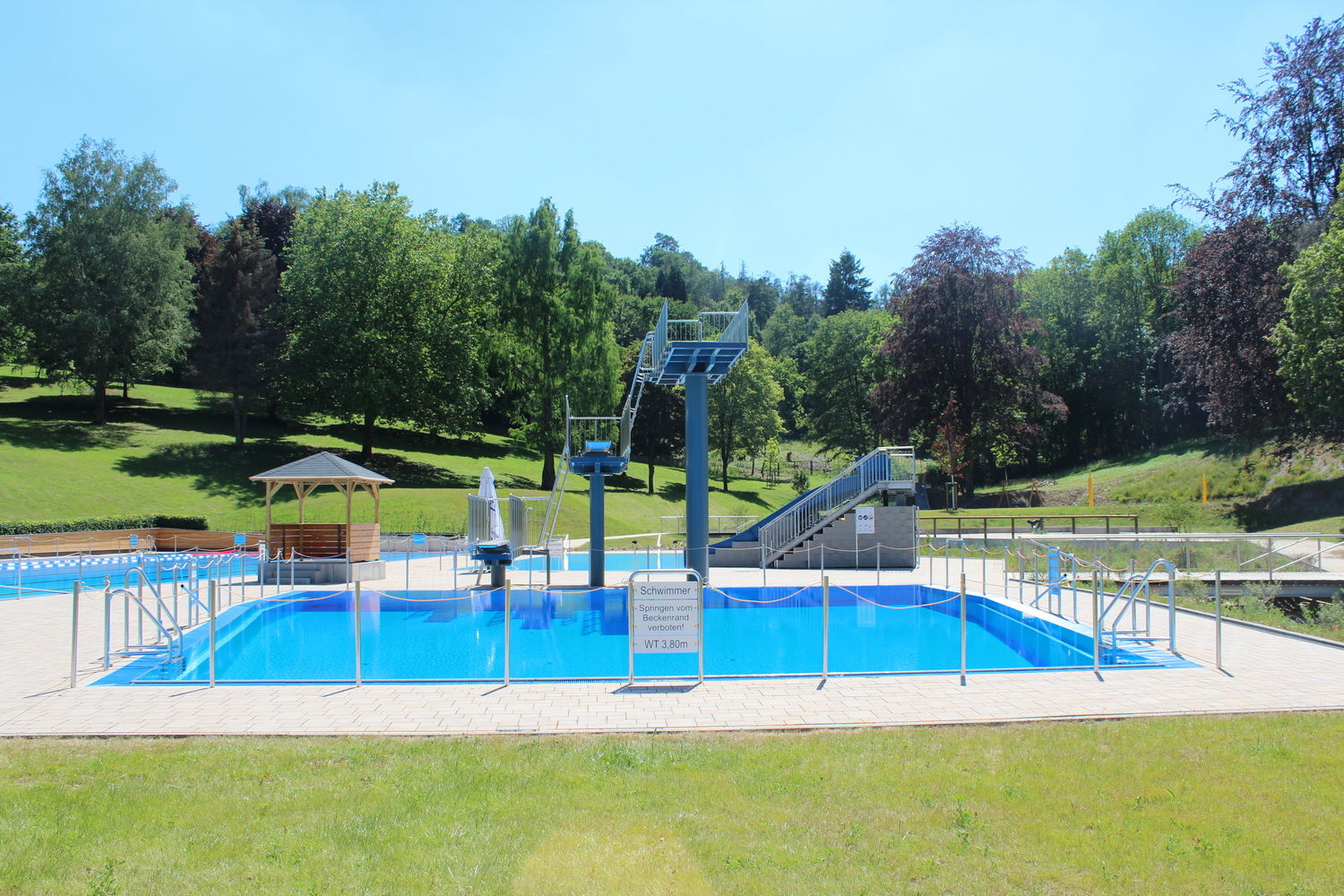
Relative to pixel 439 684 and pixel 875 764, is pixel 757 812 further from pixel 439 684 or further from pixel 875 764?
pixel 439 684

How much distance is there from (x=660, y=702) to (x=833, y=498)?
17184mm

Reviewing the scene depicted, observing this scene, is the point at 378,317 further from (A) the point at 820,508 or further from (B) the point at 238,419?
(A) the point at 820,508

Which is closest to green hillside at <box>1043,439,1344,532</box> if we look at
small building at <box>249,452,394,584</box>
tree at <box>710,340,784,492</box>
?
tree at <box>710,340,784,492</box>

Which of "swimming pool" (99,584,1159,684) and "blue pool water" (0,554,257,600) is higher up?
"blue pool water" (0,554,257,600)

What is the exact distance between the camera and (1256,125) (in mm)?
35625

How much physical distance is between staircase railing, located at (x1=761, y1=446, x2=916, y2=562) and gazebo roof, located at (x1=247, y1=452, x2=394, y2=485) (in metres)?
12.1

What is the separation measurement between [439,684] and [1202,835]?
27.3 ft

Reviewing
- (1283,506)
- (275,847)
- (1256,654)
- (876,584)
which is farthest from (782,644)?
(1283,506)

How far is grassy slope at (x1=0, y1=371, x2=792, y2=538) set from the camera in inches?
1455

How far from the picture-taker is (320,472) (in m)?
25.1

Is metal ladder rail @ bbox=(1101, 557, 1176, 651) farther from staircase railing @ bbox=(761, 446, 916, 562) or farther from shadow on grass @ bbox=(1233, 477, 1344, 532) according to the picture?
shadow on grass @ bbox=(1233, 477, 1344, 532)

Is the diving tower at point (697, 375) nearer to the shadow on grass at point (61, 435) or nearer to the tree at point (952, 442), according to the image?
the tree at point (952, 442)

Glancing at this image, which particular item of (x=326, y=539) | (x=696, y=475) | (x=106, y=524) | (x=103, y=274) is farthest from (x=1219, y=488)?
(x=103, y=274)

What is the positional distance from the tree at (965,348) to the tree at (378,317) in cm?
2442
